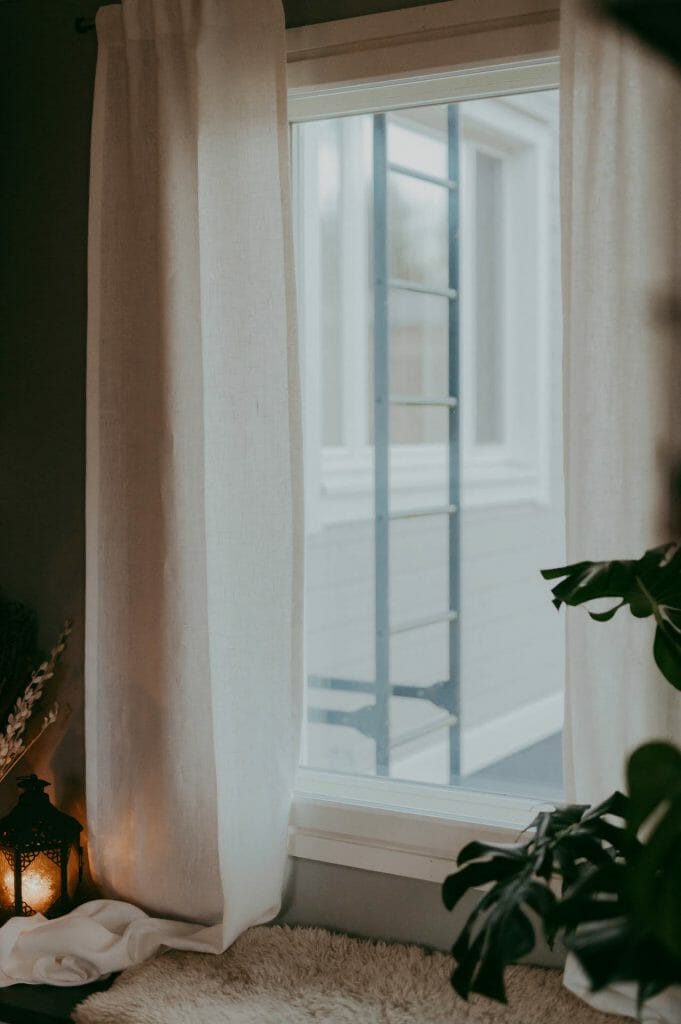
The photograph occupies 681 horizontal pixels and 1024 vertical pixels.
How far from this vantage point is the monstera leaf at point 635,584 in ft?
4.90

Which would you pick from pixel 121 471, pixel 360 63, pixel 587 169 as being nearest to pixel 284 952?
pixel 121 471

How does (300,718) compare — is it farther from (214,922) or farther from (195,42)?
(195,42)

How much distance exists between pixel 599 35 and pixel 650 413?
67cm

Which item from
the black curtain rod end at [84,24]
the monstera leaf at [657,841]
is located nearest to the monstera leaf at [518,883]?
the monstera leaf at [657,841]

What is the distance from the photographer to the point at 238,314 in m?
2.28

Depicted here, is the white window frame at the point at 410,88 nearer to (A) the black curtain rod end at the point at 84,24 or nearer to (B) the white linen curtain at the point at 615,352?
(B) the white linen curtain at the point at 615,352

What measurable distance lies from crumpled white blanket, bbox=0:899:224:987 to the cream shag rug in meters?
0.03

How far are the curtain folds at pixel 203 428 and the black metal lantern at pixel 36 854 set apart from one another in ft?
0.54

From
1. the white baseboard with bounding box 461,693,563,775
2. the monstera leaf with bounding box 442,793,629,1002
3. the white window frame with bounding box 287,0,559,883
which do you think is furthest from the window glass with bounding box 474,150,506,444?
the monstera leaf with bounding box 442,793,629,1002

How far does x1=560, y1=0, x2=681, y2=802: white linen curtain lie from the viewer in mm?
1896

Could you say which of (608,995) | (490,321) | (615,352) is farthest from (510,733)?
(615,352)

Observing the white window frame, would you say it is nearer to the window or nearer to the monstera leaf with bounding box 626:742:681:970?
the window

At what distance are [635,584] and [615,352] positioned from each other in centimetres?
58

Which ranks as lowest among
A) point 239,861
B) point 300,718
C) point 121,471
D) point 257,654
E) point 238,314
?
point 239,861
